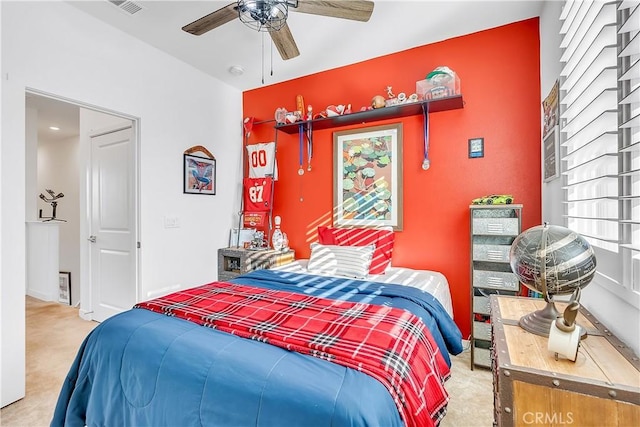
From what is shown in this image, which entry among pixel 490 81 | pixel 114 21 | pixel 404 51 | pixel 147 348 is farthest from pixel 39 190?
pixel 490 81

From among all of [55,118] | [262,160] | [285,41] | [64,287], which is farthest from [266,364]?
[55,118]

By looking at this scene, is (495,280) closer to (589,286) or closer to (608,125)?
(589,286)

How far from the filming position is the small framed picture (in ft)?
8.57


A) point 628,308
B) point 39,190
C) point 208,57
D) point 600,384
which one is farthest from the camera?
point 39,190

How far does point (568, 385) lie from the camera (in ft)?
2.46

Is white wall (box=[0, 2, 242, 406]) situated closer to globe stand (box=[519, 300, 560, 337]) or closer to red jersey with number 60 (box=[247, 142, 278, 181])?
red jersey with number 60 (box=[247, 142, 278, 181])

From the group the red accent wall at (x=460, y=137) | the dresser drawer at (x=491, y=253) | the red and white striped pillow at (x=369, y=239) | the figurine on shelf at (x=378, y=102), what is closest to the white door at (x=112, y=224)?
the red and white striped pillow at (x=369, y=239)

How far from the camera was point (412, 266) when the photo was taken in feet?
9.45

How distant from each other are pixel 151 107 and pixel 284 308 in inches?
96.4

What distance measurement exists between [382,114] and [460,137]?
738 millimetres

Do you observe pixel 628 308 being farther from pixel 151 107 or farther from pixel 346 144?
pixel 151 107

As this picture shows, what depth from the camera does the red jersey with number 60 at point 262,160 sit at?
3553mm

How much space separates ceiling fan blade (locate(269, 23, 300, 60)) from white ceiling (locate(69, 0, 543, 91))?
16.0 inches

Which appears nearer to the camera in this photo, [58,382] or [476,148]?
[58,382]
